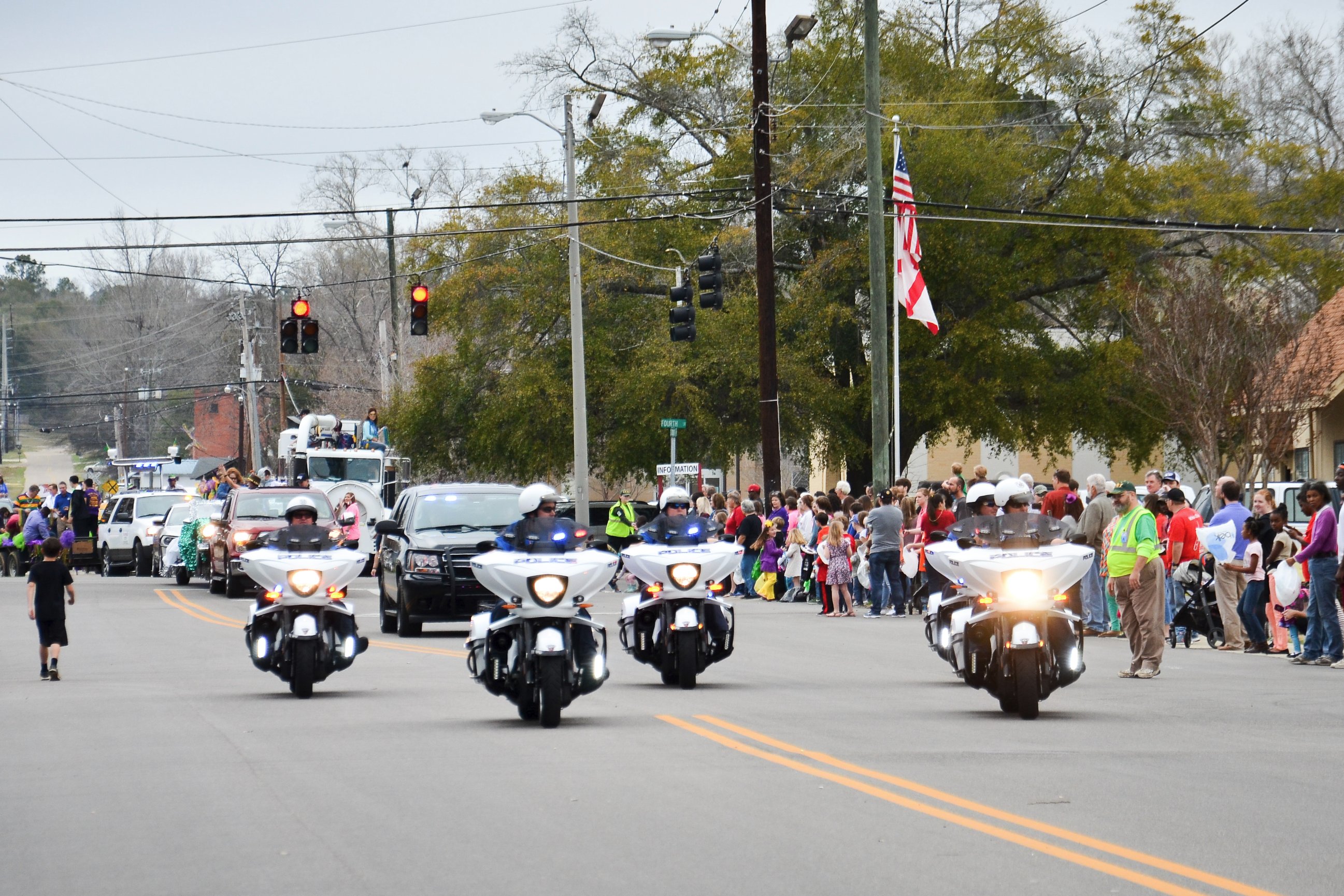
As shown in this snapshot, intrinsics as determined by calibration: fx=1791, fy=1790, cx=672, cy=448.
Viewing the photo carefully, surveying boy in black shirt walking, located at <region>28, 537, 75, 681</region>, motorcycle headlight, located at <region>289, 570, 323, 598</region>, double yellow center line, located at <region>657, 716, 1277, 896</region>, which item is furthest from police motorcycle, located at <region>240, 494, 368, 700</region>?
double yellow center line, located at <region>657, 716, 1277, 896</region>

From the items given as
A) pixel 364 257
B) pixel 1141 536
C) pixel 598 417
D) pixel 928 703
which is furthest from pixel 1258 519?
pixel 364 257

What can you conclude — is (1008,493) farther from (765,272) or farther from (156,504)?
(156,504)

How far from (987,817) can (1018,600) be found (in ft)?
14.1

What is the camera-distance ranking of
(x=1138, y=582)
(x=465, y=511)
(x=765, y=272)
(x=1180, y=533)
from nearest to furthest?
(x=1138, y=582), (x=1180, y=533), (x=465, y=511), (x=765, y=272)

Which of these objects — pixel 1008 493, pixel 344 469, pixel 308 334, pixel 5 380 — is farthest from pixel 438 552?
pixel 5 380

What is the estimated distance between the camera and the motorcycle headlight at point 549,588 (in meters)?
12.5

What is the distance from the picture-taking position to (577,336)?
37375mm

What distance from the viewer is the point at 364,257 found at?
249 feet

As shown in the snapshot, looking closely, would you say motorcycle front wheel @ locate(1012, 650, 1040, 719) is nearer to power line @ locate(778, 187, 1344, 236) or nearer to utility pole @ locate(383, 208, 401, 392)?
power line @ locate(778, 187, 1344, 236)

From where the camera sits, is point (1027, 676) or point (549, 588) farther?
point (1027, 676)

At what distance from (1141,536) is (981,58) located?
102 feet

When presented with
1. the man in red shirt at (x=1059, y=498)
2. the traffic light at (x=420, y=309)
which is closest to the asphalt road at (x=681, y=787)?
the man in red shirt at (x=1059, y=498)

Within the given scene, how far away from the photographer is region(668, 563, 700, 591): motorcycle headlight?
1521 cm

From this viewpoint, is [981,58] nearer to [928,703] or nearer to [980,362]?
[980,362]
